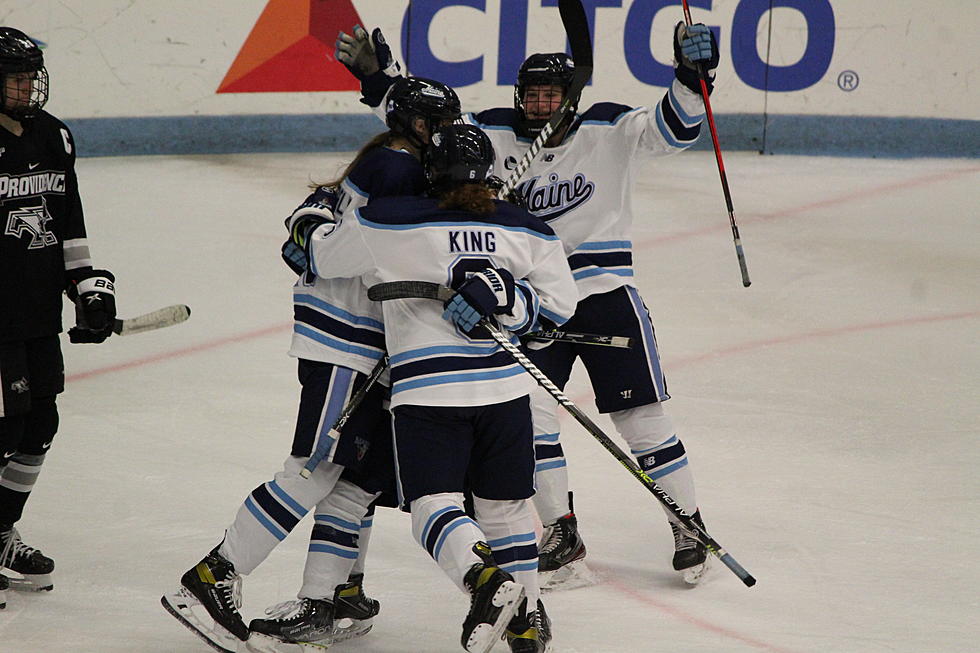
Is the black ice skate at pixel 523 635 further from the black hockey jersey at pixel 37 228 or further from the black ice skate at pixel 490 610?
the black hockey jersey at pixel 37 228

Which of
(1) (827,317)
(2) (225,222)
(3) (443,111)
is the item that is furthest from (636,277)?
(3) (443,111)

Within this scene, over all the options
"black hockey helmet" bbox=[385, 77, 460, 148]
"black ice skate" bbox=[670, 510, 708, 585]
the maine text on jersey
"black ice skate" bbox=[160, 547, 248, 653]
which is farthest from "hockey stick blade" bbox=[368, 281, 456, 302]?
"black ice skate" bbox=[670, 510, 708, 585]

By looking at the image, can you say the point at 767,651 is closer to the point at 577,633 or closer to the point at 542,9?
the point at 577,633

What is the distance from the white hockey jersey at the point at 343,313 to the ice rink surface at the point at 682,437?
1.97ft

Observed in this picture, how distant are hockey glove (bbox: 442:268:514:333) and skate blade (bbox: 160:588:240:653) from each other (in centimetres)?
75

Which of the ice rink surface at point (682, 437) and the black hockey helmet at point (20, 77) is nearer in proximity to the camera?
the black hockey helmet at point (20, 77)

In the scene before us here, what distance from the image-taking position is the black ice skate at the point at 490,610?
2258mm

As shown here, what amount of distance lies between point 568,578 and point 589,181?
0.92 meters

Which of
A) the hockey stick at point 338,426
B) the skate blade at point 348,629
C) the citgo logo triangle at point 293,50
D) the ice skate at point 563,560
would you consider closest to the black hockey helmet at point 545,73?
the hockey stick at point 338,426

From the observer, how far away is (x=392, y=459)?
2.67 metres

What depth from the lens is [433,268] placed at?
2453 millimetres

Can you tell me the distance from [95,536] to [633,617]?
1294 millimetres

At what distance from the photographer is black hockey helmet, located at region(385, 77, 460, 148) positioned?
2617mm

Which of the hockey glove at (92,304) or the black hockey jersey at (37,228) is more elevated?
the black hockey jersey at (37,228)
